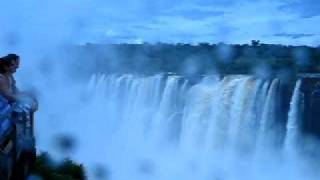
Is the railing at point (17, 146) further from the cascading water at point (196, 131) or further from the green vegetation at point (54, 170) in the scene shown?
the cascading water at point (196, 131)

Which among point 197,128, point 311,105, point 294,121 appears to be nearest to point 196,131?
point 197,128

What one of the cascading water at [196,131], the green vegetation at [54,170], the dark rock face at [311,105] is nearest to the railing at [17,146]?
the green vegetation at [54,170]

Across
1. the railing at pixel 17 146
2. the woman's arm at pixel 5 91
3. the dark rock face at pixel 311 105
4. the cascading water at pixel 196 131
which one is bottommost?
the cascading water at pixel 196 131

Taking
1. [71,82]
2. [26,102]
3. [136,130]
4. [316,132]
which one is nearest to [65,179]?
[26,102]

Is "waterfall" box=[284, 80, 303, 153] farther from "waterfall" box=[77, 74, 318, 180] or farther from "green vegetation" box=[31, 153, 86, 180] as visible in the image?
"green vegetation" box=[31, 153, 86, 180]

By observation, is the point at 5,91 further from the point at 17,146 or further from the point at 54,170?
the point at 54,170

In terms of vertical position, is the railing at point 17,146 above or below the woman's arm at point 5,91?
below
